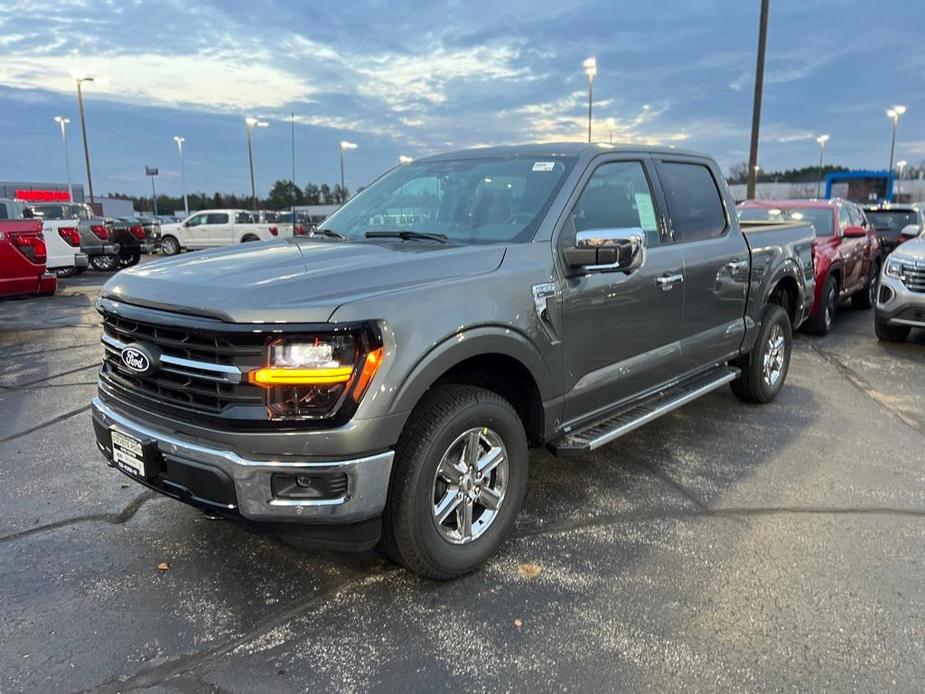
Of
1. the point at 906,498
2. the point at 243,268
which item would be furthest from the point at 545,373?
the point at 906,498

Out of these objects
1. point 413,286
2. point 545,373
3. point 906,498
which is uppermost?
point 413,286

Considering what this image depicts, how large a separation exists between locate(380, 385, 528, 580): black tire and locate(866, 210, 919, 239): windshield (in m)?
15.9

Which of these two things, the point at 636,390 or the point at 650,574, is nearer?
the point at 650,574

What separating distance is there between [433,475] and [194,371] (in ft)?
3.33

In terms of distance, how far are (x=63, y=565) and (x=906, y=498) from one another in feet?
14.6

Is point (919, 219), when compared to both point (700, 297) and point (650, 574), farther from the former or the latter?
point (650, 574)

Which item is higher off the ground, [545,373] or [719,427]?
[545,373]

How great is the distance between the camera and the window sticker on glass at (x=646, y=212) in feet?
13.6

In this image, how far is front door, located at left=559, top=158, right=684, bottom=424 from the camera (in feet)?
11.6

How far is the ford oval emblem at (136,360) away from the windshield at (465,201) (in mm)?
1391

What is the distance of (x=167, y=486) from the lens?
2855 mm

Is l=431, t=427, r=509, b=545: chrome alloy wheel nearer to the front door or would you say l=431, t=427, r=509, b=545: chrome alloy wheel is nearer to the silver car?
the front door

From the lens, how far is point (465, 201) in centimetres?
388

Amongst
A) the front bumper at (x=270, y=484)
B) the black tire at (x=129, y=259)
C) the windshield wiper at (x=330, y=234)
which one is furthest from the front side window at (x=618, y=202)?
the black tire at (x=129, y=259)
